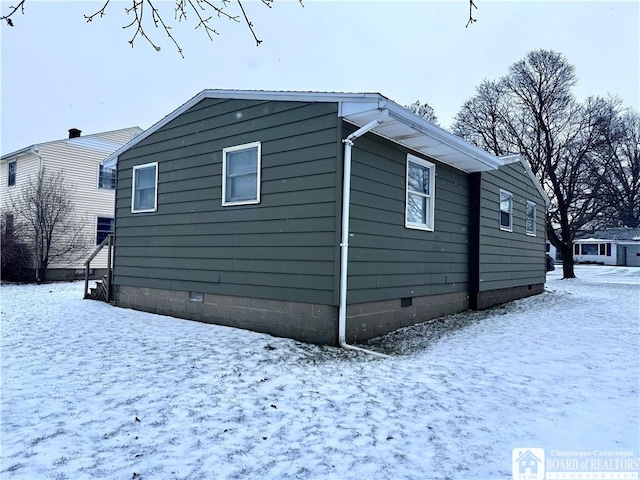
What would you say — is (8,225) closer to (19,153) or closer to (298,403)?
(19,153)

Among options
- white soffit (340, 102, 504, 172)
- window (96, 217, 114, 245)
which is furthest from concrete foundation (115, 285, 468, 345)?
window (96, 217, 114, 245)

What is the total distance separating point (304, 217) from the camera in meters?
6.05

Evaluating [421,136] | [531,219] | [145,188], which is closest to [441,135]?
[421,136]

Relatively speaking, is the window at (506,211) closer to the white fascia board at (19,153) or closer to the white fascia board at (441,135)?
the white fascia board at (441,135)

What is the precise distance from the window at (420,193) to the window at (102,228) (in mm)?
14386

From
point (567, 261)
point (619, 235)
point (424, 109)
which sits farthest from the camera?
point (619, 235)

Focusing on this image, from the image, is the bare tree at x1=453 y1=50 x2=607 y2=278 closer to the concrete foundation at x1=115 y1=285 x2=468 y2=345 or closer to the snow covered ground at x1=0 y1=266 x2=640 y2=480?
the concrete foundation at x1=115 y1=285 x2=468 y2=345

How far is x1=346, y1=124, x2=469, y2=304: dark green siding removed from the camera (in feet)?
19.8

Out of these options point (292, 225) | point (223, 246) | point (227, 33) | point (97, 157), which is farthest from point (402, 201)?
point (97, 157)

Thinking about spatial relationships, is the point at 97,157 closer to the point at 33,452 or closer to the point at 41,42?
the point at 41,42

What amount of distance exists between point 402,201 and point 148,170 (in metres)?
5.41

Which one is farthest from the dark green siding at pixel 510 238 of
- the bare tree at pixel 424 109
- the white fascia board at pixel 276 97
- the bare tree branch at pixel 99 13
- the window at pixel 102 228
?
the bare tree at pixel 424 109

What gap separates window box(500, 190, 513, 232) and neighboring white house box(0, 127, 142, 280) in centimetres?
1524

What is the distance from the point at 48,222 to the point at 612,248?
4406cm
